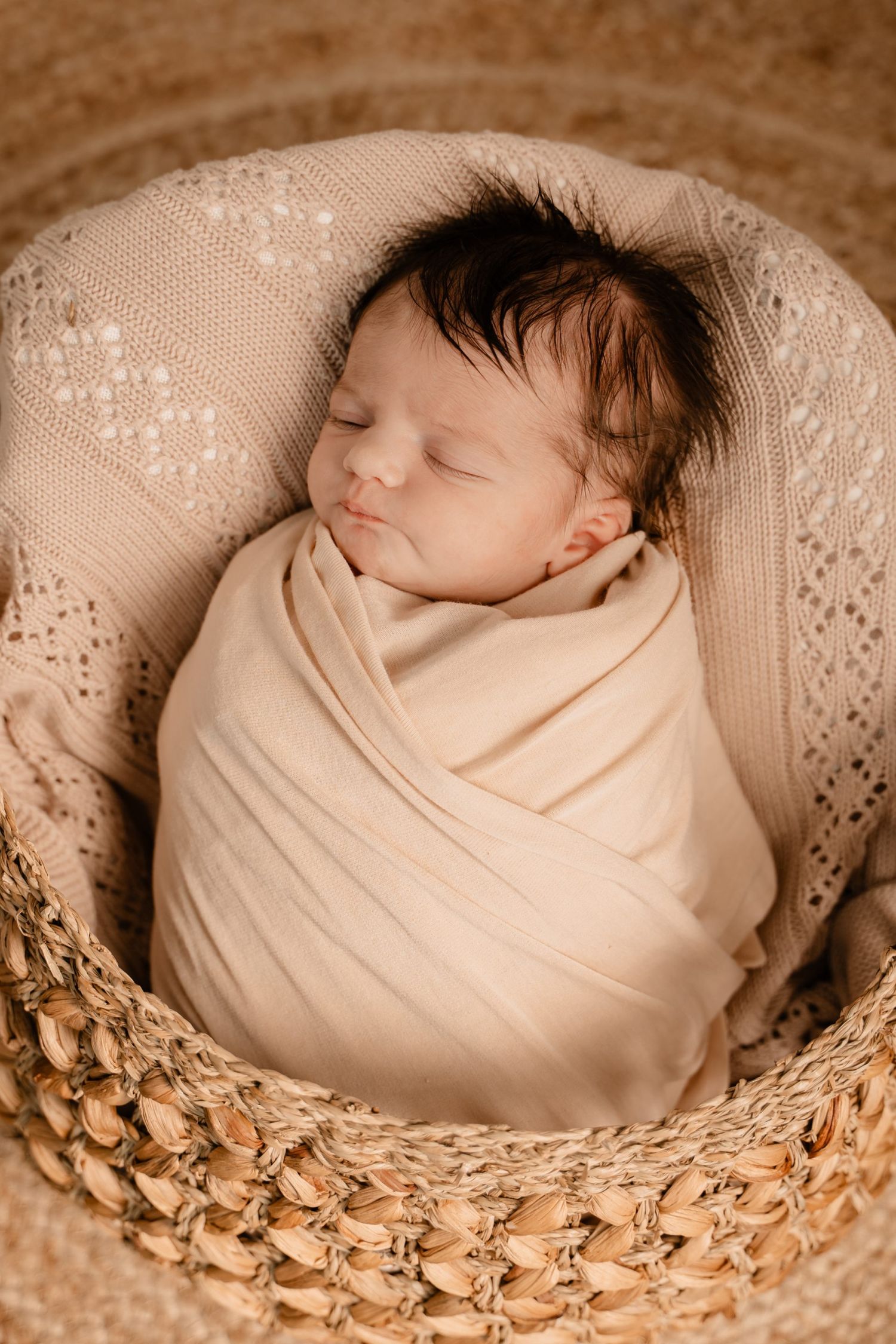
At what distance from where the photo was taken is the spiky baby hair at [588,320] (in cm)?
101

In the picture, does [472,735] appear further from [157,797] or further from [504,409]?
[157,797]

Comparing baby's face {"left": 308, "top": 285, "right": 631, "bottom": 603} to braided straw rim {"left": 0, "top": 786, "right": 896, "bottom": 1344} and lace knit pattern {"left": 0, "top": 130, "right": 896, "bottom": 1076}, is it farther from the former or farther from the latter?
braided straw rim {"left": 0, "top": 786, "right": 896, "bottom": 1344}

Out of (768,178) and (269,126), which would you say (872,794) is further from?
(269,126)

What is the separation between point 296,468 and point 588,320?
1.10 feet

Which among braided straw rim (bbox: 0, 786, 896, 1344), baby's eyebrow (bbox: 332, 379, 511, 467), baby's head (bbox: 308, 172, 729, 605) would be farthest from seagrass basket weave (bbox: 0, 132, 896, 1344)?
baby's eyebrow (bbox: 332, 379, 511, 467)

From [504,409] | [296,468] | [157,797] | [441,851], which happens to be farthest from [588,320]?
[157,797]

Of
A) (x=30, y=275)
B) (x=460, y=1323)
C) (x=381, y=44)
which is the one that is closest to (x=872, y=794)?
(x=460, y=1323)

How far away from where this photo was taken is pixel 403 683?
0.95m

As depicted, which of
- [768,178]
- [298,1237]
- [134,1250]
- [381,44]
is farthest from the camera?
[381,44]

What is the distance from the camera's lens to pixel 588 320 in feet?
3.33

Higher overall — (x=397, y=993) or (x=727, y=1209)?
(x=397, y=993)

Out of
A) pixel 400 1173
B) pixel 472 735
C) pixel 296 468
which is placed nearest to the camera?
pixel 400 1173

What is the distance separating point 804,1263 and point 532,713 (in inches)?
22.9

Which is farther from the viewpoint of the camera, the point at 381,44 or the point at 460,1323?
the point at 381,44
